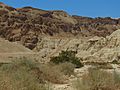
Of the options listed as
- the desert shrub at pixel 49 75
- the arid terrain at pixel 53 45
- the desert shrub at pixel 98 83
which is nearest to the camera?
the desert shrub at pixel 98 83

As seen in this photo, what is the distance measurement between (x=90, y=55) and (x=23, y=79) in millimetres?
54173

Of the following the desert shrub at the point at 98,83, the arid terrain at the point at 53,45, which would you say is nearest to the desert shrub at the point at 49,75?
the arid terrain at the point at 53,45

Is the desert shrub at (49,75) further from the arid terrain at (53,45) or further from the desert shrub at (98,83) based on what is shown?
the desert shrub at (98,83)

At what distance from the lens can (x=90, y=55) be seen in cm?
6300

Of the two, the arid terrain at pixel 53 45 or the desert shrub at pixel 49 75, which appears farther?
the arid terrain at pixel 53 45

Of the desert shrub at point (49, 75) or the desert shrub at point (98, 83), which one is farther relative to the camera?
the desert shrub at point (49, 75)

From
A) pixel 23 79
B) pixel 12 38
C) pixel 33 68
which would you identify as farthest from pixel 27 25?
pixel 23 79

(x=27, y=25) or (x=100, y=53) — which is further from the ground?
(x=27, y=25)

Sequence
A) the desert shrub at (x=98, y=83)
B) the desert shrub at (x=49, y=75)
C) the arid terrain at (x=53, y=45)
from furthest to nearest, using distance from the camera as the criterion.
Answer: the arid terrain at (x=53, y=45) < the desert shrub at (x=49, y=75) < the desert shrub at (x=98, y=83)

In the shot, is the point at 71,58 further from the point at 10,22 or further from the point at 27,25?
the point at 10,22

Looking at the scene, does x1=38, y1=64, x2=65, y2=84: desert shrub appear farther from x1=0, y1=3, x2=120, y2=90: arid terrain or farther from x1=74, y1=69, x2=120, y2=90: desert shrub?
x1=74, y1=69, x2=120, y2=90: desert shrub

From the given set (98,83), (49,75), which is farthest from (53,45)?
(98,83)

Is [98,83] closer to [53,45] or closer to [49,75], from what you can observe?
[49,75]

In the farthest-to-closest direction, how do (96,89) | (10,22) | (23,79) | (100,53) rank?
1. (10,22)
2. (100,53)
3. (96,89)
4. (23,79)
